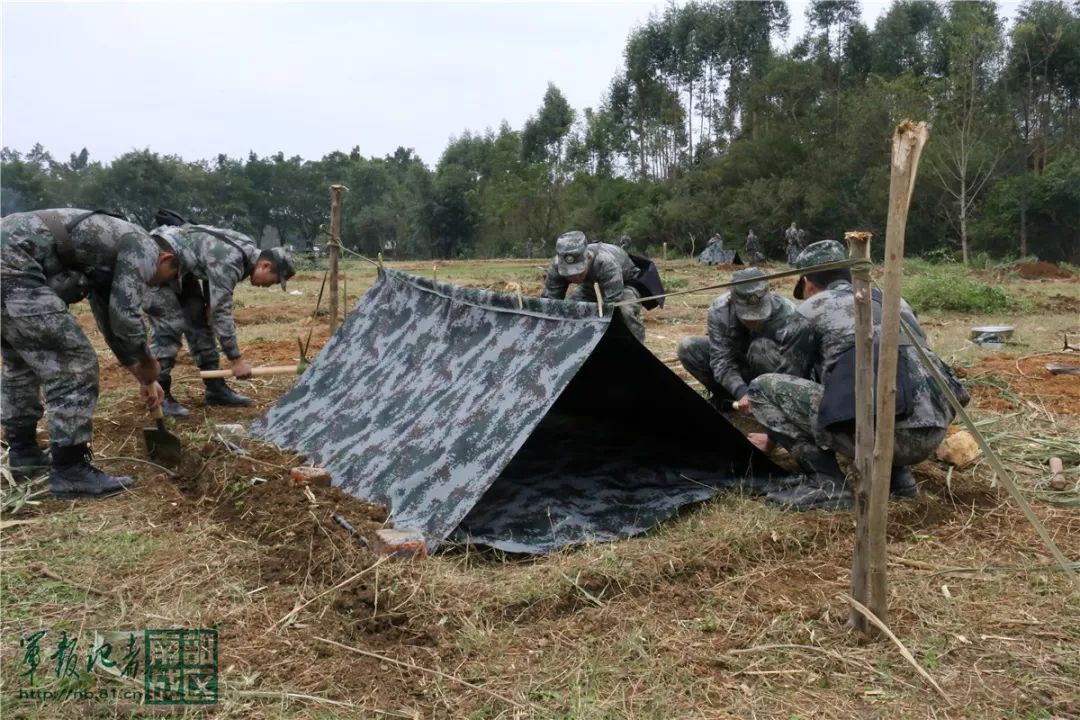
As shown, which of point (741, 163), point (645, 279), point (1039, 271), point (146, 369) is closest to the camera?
point (146, 369)

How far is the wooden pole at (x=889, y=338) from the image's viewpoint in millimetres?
2846

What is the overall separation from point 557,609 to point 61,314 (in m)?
3.17

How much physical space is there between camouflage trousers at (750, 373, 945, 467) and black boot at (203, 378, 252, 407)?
14.2 ft

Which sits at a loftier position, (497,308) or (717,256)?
(717,256)

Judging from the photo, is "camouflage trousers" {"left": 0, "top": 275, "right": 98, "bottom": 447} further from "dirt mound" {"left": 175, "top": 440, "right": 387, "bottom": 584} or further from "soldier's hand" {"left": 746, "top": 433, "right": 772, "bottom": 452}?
"soldier's hand" {"left": 746, "top": 433, "right": 772, "bottom": 452}

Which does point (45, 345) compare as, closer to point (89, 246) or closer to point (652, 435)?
point (89, 246)

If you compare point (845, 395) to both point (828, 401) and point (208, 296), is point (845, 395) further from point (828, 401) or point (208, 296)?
point (208, 296)

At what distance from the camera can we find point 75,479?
4.89 metres

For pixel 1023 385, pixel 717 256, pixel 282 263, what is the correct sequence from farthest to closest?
pixel 717 256 < pixel 1023 385 < pixel 282 263

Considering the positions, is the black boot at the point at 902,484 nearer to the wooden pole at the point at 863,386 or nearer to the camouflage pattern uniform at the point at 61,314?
the wooden pole at the point at 863,386

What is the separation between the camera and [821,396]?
4.40m

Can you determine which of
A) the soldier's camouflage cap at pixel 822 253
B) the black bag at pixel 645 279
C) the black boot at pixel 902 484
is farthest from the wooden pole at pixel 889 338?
the black bag at pixel 645 279

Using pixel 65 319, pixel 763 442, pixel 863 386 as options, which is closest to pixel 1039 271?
pixel 763 442

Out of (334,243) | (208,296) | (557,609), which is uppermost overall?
(334,243)
